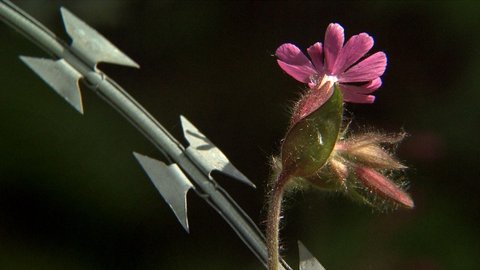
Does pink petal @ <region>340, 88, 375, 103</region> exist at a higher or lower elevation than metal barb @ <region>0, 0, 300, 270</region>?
lower

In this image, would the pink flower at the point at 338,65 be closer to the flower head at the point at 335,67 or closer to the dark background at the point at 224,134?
the flower head at the point at 335,67

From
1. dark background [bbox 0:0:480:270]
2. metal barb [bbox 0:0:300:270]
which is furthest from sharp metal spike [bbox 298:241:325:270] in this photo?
dark background [bbox 0:0:480:270]

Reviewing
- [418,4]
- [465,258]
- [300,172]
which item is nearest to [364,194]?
[300,172]

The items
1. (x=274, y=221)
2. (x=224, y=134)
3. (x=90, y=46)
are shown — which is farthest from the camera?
(x=224, y=134)

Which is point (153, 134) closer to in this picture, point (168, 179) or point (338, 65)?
point (168, 179)

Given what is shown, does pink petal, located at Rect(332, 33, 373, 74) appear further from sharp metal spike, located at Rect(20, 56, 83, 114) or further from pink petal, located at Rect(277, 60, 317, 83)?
sharp metal spike, located at Rect(20, 56, 83, 114)

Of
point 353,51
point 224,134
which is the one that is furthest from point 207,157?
point 224,134
